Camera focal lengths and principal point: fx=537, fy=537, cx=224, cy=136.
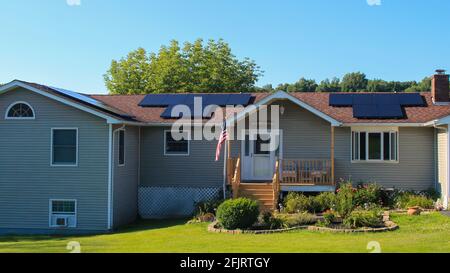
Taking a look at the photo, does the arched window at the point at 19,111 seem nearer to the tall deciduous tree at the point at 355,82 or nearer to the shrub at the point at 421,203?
the shrub at the point at 421,203

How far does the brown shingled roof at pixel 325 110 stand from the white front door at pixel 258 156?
2.30m

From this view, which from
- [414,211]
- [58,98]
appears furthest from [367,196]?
[58,98]

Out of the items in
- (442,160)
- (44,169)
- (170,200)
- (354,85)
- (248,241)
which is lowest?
(248,241)

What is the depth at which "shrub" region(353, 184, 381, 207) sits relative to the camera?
19.8 meters

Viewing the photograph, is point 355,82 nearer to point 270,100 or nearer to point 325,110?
point 325,110

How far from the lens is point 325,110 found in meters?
23.2

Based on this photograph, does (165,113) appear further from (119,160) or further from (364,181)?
(364,181)

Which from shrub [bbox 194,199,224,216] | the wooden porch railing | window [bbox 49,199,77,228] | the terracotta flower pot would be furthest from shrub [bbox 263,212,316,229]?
window [bbox 49,199,77,228]

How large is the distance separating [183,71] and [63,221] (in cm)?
3021

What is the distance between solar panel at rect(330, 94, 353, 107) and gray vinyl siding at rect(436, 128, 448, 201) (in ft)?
13.5

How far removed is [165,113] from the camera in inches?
915

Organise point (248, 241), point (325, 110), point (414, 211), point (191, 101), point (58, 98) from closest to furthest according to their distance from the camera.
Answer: point (248, 241)
point (414, 211)
point (58, 98)
point (325, 110)
point (191, 101)

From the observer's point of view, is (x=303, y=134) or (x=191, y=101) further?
(x=191, y=101)

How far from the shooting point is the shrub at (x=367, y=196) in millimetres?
19844
